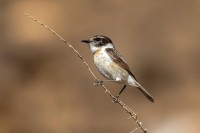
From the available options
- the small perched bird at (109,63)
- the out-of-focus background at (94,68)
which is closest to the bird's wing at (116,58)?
the small perched bird at (109,63)

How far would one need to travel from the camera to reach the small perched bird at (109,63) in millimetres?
9539

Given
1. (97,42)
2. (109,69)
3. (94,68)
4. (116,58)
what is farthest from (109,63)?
(94,68)

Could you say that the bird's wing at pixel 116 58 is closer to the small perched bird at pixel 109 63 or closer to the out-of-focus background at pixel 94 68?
the small perched bird at pixel 109 63

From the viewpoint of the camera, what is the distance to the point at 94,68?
16.8 m

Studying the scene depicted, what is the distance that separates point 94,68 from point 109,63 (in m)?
7.21

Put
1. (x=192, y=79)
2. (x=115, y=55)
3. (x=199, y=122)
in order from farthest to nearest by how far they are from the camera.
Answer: (x=192, y=79)
(x=199, y=122)
(x=115, y=55)

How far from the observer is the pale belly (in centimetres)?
951

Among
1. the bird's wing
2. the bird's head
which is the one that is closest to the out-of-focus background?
the bird's wing

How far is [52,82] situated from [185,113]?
3043 mm

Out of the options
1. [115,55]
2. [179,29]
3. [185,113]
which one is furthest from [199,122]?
[115,55]

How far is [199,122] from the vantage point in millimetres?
16344

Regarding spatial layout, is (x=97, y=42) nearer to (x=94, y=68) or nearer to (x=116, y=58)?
(x=116, y=58)

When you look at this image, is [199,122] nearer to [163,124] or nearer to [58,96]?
[163,124]

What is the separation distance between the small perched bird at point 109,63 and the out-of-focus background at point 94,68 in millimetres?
6458
